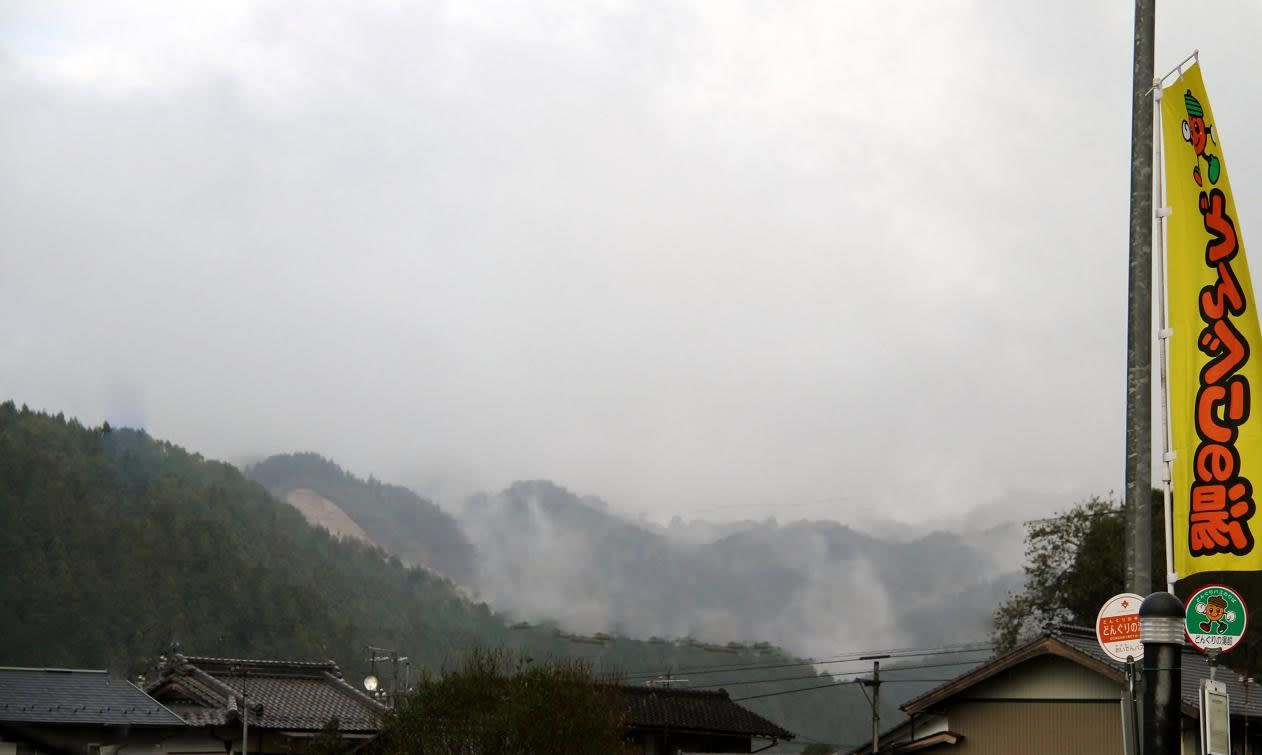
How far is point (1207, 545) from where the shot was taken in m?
13.1

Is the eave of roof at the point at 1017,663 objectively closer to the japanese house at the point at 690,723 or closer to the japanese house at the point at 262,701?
the japanese house at the point at 690,723

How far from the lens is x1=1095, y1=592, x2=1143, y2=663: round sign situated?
12.5 m

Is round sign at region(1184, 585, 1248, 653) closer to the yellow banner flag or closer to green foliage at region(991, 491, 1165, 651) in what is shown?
the yellow banner flag

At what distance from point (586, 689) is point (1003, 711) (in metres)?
12.5

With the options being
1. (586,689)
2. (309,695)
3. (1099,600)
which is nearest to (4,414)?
(309,695)

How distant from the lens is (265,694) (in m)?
56.2

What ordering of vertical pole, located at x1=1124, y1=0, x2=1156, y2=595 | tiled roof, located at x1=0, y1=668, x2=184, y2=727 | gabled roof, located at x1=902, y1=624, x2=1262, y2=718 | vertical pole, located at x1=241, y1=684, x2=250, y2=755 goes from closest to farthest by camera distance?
vertical pole, located at x1=1124, y1=0, x2=1156, y2=595
gabled roof, located at x1=902, y1=624, x2=1262, y2=718
tiled roof, located at x1=0, y1=668, x2=184, y2=727
vertical pole, located at x1=241, y1=684, x2=250, y2=755

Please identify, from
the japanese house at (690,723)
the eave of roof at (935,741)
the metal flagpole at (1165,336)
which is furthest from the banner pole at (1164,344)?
the japanese house at (690,723)

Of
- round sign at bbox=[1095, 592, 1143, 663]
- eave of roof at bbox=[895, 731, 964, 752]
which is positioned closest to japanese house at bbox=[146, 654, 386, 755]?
eave of roof at bbox=[895, 731, 964, 752]

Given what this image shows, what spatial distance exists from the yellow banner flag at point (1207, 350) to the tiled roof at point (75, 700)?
3901 centimetres

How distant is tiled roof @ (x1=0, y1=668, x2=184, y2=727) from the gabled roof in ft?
88.3

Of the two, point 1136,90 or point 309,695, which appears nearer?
point 1136,90

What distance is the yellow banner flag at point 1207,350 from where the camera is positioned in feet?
43.0

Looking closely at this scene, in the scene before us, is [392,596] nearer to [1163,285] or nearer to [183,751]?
[183,751]
